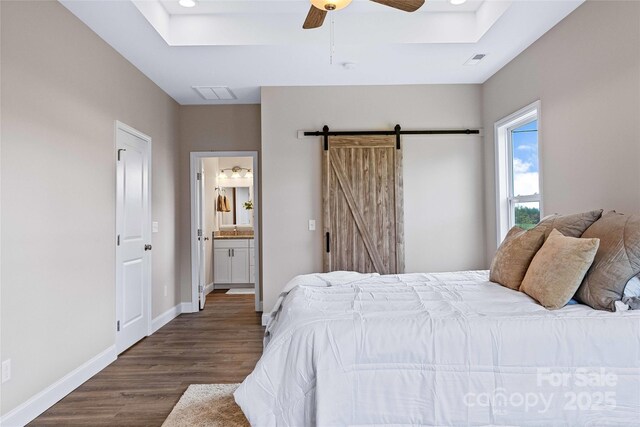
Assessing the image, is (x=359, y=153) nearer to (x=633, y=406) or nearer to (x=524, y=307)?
(x=524, y=307)

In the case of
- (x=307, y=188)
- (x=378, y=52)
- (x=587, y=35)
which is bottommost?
(x=307, y=188)

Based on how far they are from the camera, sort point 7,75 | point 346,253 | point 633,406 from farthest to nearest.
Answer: point 346,253, point 7,75, point 633,406

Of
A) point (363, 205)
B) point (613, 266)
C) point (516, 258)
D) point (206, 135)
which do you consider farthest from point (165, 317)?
point (613, 266)

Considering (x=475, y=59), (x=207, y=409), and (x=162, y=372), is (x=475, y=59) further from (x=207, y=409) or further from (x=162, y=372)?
(x=162, y=372)

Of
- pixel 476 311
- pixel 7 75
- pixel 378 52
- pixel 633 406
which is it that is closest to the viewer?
pixel 633 406

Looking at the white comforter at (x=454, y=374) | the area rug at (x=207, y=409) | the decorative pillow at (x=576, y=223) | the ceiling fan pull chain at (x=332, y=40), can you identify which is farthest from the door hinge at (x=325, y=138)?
the white comforter at (x=454, y=374)

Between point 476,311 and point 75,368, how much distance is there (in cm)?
281

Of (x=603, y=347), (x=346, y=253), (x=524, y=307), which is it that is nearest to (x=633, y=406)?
(x=603, y=347)

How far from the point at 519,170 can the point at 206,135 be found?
3819 millimetres

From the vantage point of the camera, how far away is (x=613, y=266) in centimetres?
190

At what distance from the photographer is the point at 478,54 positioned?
3.66 m

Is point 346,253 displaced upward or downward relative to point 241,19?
downward

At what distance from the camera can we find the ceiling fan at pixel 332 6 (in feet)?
6.79

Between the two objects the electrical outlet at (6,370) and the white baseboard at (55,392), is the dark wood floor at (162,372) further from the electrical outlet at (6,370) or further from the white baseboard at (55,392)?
the electrical outlet at (6,370)
